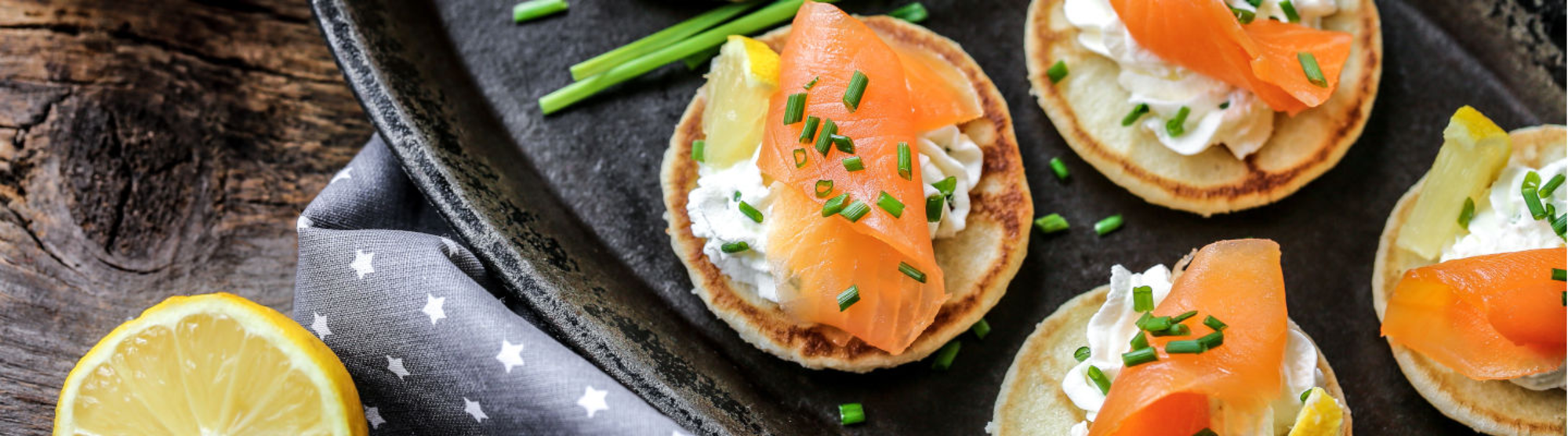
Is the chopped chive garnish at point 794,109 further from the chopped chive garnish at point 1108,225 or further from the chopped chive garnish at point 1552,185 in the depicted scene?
the chopped chive garnish at point 1552,185

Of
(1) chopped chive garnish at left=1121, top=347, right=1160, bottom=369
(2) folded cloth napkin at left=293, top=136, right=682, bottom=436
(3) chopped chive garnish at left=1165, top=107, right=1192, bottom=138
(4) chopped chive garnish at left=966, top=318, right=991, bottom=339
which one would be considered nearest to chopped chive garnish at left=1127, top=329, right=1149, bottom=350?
(1) chopped chive garnish at left=1121, top=347, right=1160, bottom=369

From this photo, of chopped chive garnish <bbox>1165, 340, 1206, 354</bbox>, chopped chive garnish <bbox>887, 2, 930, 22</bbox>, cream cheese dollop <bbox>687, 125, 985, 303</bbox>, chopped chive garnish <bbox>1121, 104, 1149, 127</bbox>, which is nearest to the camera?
chopped chive garnish <bbox>1165, 340, 1206, 354</bbox>

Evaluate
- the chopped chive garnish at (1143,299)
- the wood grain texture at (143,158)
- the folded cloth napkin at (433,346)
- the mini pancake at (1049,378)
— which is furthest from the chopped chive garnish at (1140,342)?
the wood grain texture at (143,158)

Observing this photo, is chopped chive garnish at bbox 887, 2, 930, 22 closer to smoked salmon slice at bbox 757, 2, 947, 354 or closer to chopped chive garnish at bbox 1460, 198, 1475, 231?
smoked salmon slice at bbox 757, 2, 947, 354

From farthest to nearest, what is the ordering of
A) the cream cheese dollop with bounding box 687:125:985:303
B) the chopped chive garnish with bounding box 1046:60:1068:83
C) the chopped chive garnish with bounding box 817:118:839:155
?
the chopped chive garnish with bounding box 1046:60:1068:83 < the cream cheese dollop with bounding box 687:125:985:303 < the chopped chive garnish with bounding box 817:118:839:155

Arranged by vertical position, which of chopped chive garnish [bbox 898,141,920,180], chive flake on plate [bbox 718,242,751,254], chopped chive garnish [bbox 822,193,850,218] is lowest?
chive flake on plate [bbox 718,242,751,254]

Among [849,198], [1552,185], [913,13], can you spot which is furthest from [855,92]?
[1552,185]
